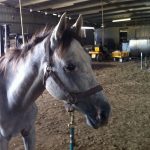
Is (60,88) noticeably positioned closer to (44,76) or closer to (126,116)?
(44,76)

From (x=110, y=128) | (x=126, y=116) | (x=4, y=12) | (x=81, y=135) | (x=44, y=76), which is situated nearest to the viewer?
(x=44, y=76)

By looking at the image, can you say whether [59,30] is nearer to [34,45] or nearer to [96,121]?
[34,45]

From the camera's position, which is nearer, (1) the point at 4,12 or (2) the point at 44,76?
(2) the point at 44,76

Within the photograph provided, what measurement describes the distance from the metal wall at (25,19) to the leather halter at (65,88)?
10355 mm

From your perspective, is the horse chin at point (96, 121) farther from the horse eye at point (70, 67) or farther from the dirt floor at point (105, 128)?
the dirt floor at point (105, 128)

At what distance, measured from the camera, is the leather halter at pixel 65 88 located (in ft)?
4.61

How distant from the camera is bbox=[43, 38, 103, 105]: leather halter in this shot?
1.41m

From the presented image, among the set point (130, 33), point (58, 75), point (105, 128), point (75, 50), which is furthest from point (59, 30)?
point (130, 33)

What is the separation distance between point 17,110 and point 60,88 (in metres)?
0.48

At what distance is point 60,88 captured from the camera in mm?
1455

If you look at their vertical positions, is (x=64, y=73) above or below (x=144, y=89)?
above

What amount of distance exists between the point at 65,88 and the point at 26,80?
12.9 inches

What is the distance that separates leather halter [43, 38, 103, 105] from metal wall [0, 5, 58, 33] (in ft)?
34.0

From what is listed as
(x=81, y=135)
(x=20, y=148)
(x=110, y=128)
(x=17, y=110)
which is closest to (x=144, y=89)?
(x=110, y=128)
